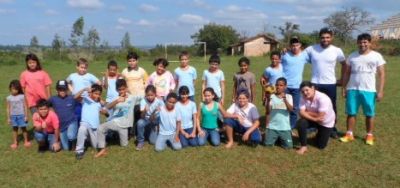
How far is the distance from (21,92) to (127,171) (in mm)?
2883

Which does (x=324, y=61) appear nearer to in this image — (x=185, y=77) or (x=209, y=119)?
(x=209, y=119)

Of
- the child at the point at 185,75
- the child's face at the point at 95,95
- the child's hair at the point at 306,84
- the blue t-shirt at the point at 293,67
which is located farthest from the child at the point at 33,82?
the child's hair at the point at 306,84

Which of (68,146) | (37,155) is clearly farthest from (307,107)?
(37,155)

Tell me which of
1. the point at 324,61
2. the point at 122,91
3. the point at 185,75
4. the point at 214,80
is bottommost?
the point at 122,91

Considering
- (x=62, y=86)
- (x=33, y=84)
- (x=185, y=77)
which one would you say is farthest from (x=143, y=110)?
(x=33, y=84)

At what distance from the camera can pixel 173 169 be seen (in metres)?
5.58

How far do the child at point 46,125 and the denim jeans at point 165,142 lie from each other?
1671 mm

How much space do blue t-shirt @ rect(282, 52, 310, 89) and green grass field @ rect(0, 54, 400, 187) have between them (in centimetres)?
121

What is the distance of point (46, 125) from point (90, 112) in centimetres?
74

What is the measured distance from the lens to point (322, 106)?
6246 mm

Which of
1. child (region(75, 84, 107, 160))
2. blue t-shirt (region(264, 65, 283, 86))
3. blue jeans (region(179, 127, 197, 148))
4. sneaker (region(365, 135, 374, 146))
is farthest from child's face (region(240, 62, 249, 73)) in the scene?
child (region(75, 84, 107, 160))

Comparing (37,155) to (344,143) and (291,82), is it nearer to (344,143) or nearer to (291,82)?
(291,82)

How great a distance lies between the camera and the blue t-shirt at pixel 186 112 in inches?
262

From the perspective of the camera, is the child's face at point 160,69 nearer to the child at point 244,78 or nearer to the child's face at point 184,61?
the child's face at point 184,61
